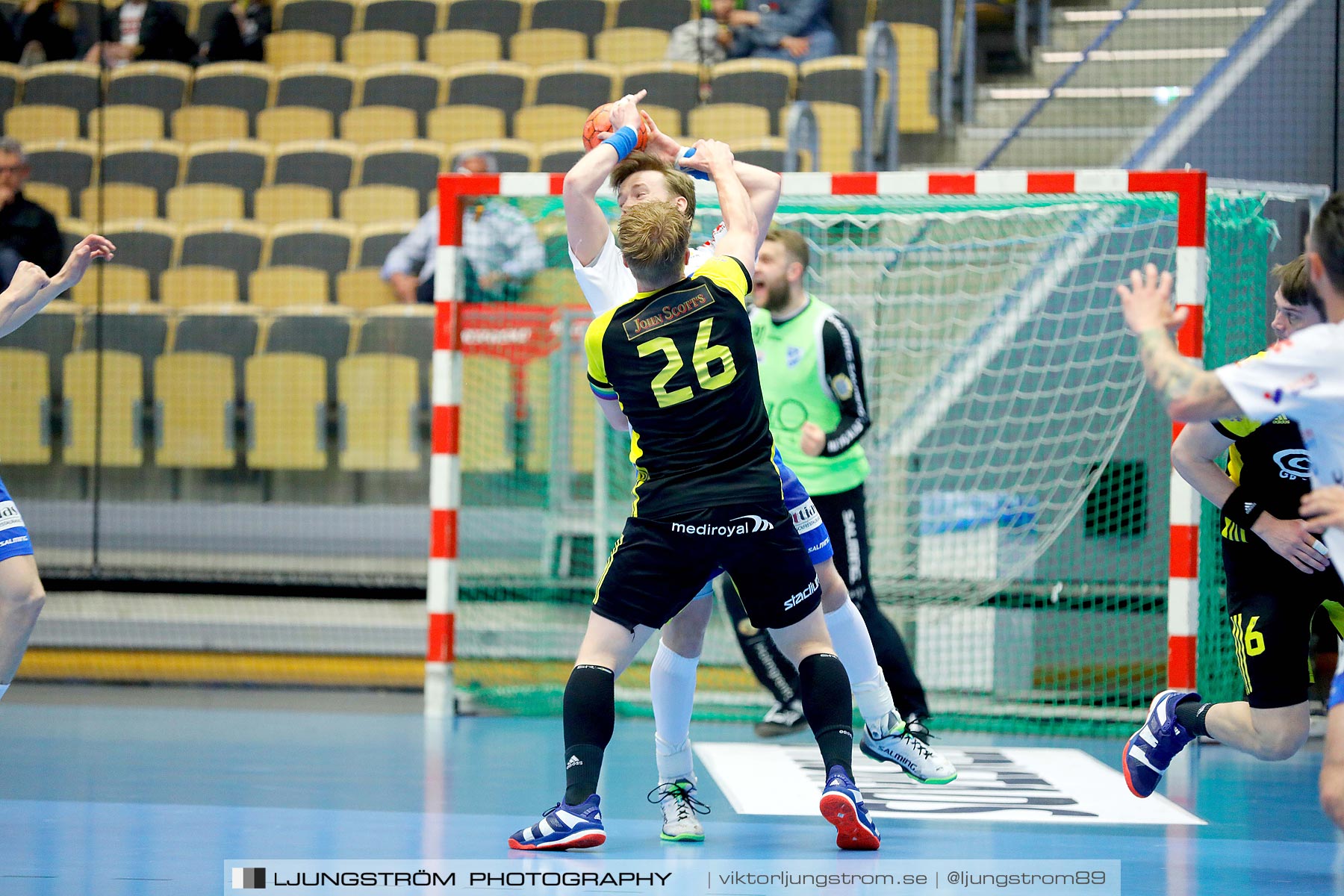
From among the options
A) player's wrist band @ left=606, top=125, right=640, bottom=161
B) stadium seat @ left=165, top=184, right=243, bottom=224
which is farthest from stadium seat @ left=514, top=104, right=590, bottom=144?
player's wrist band @ left=606, top=125, right=640, bottom=161

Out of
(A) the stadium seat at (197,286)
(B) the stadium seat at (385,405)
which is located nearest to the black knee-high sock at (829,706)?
(B) the stadium seat at (385,405)

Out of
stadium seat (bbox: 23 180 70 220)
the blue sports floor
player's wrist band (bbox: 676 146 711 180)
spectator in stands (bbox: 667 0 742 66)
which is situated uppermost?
spectator in stands (bbox: 667 0 742 66)

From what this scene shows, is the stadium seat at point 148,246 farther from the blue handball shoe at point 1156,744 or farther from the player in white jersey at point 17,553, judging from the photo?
the blue handball shoe at point 1156,744

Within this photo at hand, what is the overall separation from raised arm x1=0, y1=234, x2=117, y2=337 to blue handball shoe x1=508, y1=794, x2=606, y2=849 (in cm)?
→ 220

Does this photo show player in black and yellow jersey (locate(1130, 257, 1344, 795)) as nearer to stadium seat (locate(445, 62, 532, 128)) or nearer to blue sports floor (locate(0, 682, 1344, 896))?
blue sports floor (locate(0, 682, 1344, 896))

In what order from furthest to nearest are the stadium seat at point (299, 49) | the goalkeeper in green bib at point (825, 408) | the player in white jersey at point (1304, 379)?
the stadium seat at point (299, 49) → the goalkeeper in green bib at point (825, 408) → the player in white jersey at point (1304, 379)

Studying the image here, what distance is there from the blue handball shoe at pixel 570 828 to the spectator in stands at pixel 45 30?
829cm

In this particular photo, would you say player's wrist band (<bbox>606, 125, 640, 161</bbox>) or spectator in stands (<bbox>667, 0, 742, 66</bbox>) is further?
spectator in stands (<bbox>667, 0, 742, 66</bbox>)

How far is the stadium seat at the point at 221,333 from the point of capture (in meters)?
8.20

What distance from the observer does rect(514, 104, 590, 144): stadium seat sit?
9867 millimetres

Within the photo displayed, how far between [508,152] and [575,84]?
107cm

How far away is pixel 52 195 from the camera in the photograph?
355 inches

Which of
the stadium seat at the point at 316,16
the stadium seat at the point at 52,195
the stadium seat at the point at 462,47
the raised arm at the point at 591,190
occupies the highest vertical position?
the stadium seat at the point at 316,16

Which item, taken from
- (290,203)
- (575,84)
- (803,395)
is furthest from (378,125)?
(803,395)
